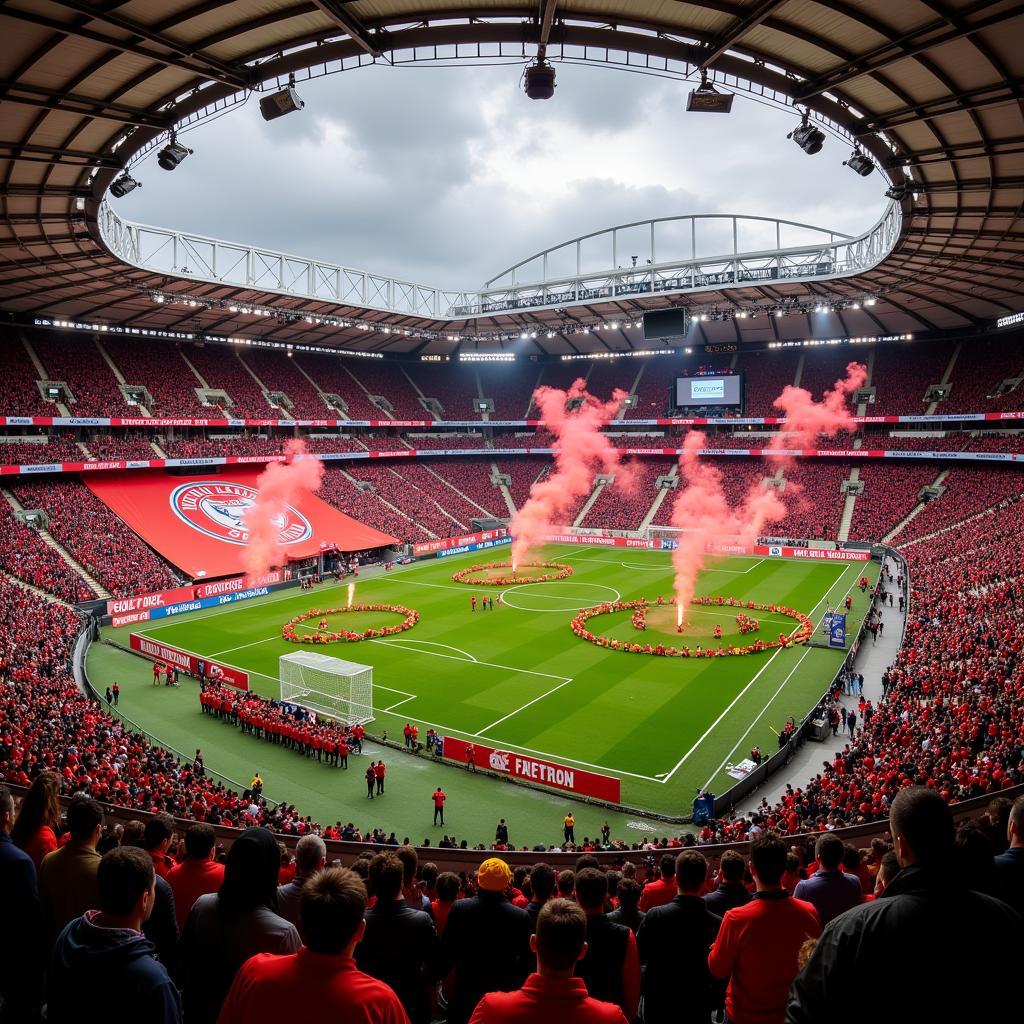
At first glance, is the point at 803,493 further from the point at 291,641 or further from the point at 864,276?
the point at 291,641

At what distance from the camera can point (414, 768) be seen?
23516 millimetres

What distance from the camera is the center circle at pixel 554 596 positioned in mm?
43594

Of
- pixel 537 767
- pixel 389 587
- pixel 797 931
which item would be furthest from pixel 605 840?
pixel 389 587

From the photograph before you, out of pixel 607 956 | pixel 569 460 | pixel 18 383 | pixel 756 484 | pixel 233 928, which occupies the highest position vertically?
pixel 18 383

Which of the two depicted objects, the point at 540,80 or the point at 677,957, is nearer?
the point at 677,957

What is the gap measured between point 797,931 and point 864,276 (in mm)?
48754

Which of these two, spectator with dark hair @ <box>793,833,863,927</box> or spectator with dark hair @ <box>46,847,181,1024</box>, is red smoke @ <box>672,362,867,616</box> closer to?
spectator with dark hair @ <box>793,833,863,927</box>

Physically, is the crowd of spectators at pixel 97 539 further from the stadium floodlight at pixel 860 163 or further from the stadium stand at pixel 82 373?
the stadium floodlight at pixel 860 163

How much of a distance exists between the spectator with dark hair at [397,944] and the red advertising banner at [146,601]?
40075 millimetres

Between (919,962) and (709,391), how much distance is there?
74.0 m

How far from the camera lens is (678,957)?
4848 millimetres

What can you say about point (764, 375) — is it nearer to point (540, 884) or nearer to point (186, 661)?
point (186, 661)

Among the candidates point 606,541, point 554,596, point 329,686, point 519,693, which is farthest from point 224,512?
point 519,693

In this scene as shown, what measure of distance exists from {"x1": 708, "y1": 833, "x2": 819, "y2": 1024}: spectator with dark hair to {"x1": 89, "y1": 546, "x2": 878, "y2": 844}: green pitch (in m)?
15.8
